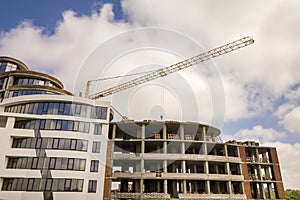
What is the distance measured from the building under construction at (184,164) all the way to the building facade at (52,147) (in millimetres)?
4457

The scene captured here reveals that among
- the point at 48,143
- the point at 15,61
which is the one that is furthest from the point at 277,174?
the point at 15,61

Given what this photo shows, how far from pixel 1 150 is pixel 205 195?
34446 mm

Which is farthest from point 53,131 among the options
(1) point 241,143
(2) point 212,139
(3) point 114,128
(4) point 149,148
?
(1) point 241,143

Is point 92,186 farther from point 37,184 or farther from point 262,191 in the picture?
point 262,191

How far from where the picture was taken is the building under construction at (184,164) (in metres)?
41.9

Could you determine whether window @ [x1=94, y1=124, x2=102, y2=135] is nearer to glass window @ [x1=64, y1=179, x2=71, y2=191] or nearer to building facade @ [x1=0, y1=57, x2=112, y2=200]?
building facade @ [x1=0, y1=57, x2=112, y2=200]

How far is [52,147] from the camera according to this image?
36.3 meters

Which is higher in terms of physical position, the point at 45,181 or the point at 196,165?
the point at 196,165

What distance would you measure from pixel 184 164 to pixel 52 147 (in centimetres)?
2340

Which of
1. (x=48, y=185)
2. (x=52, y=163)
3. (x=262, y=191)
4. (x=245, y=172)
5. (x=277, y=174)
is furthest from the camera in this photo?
(x=277, y=174)

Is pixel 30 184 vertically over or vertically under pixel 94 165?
under

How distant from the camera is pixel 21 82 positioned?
4716 cm

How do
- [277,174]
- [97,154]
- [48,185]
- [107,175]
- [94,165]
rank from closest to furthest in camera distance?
[48,185] < [94,165] < [97,154] < [107,175] < [277,174]

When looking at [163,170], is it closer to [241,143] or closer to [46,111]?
[241,143]
